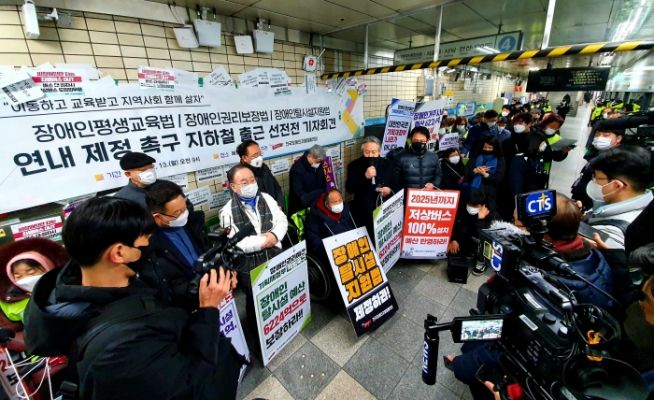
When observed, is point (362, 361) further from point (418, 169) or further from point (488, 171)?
point (488, 171)

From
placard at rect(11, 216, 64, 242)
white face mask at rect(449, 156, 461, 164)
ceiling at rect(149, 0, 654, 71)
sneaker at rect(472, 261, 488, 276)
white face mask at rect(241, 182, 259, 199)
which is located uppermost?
ceiling at rect(149, 0, 654, 71)

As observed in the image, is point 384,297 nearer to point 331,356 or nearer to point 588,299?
point 331,356

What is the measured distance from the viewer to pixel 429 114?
168 inches

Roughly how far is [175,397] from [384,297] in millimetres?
1951

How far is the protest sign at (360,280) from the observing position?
2.23 meters

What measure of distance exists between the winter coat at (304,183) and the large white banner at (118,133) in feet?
1.69

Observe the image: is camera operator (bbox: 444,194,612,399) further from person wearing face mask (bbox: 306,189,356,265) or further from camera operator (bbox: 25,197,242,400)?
person wearing face mask (bbox: 306,189,356,265)

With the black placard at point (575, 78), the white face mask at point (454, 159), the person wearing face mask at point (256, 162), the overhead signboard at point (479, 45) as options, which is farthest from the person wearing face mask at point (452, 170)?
the black placard at point (575, 78)

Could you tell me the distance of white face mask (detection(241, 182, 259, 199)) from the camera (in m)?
2.20

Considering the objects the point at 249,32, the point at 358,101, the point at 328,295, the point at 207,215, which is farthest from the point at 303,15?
the point at 328,295

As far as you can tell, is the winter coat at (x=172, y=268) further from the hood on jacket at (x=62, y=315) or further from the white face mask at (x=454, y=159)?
the white face mask at (x=454, y=159)

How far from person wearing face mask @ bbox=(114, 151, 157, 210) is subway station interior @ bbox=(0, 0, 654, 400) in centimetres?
2

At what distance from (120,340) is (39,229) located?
203 centimetres

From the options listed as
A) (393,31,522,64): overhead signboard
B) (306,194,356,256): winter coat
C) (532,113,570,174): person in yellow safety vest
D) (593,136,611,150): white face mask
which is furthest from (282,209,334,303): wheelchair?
(532,113,570,174): person in yellow safety vest
